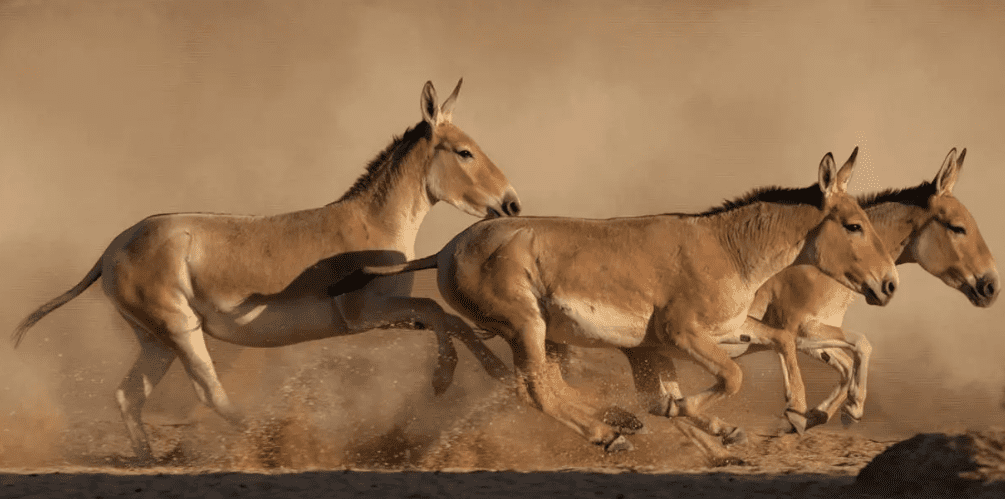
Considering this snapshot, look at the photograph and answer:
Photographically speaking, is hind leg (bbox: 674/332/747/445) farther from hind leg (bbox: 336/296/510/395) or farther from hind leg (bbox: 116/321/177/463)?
hind leg (bbox: 116/321/177/463)

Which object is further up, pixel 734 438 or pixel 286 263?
pixel 286 263

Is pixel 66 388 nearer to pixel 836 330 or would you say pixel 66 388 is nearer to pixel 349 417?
pixel 349 417

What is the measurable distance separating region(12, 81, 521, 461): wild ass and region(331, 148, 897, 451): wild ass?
0.60 meters

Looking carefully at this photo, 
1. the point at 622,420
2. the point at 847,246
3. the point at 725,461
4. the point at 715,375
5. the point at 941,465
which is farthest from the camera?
the point at 725,461

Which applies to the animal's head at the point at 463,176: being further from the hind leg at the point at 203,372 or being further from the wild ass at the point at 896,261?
the hind leg at the point at 203,372

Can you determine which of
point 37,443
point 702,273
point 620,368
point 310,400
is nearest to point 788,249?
point 702,273

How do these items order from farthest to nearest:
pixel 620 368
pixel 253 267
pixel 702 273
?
pixel 620 368 → pixel 253 267 → pixel 702 273

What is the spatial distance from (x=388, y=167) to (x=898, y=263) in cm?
482

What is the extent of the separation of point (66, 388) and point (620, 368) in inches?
223

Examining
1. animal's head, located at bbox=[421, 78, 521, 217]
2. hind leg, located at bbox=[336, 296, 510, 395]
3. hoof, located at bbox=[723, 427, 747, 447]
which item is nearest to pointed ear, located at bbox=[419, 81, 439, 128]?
animal's head, located at bbox=[421, 78, 521, 217]

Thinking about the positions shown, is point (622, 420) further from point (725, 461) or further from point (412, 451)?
point (412, 451)

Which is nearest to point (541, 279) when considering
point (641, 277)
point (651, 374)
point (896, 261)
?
point (641, 277)

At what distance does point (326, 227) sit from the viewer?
38.0 ft

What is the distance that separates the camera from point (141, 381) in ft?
39.3
